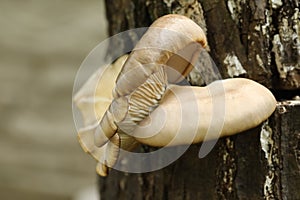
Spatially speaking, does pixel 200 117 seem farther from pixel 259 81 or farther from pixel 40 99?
pixel 40 99

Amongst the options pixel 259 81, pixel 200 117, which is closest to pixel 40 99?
pixel 259 81

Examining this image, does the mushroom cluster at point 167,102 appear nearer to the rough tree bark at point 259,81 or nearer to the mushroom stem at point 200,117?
the mushroom stem at point 200,117

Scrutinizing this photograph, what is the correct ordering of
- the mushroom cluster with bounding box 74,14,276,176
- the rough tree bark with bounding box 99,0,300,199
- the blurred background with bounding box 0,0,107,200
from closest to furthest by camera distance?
1. the mushroom cluster with bounding box 74,14,276,176
2. the rough tree bark with bounding box 99,0,300,199
3. the blurred background with bounding box 0,0,107,200

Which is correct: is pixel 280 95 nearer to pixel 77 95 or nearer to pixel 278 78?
pixel 278 78

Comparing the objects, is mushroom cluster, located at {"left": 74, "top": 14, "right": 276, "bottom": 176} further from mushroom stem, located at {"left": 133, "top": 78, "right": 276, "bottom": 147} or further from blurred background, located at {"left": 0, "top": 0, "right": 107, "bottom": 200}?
blurred background, located at {"left": 0, "top": 0, "right": 107, "bottom": 200}

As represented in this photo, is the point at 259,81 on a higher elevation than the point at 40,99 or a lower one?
higher

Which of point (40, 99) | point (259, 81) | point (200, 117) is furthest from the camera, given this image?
point (40, 99)

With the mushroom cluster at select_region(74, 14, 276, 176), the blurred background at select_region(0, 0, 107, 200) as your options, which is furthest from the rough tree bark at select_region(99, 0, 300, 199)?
the blurred background at select_region(0, 0, 107, 200)
